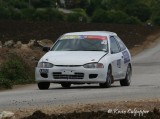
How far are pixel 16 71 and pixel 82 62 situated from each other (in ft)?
25.8

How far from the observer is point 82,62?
17.6m

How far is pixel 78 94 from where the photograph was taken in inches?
616

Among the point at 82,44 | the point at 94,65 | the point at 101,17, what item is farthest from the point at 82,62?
the point at 101,17

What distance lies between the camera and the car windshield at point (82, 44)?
1872 cm

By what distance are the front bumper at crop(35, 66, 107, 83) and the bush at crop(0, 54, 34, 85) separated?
5.82 metres

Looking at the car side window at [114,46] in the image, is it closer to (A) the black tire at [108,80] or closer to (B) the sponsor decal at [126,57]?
(B) the sponsor decal at [126,57]

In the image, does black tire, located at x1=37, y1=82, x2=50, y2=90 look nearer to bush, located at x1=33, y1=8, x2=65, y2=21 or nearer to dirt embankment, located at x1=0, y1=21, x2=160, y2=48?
dirt embankment, located at x1=0, y1=21, x2=160, y2=48

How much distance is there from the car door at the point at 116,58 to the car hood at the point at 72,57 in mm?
565

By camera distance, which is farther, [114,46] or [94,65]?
[114,46]

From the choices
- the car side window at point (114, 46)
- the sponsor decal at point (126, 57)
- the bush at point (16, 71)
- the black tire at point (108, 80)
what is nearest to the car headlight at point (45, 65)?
the black tire at point (108, 80)

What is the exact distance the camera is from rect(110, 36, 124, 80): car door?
739 inches

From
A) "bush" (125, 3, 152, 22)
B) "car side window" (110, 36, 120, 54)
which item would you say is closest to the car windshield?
"car side window" (110, 36, 120, 54)

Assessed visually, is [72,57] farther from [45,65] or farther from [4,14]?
[4,14]

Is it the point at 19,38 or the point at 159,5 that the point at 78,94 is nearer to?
the point at 19,38
